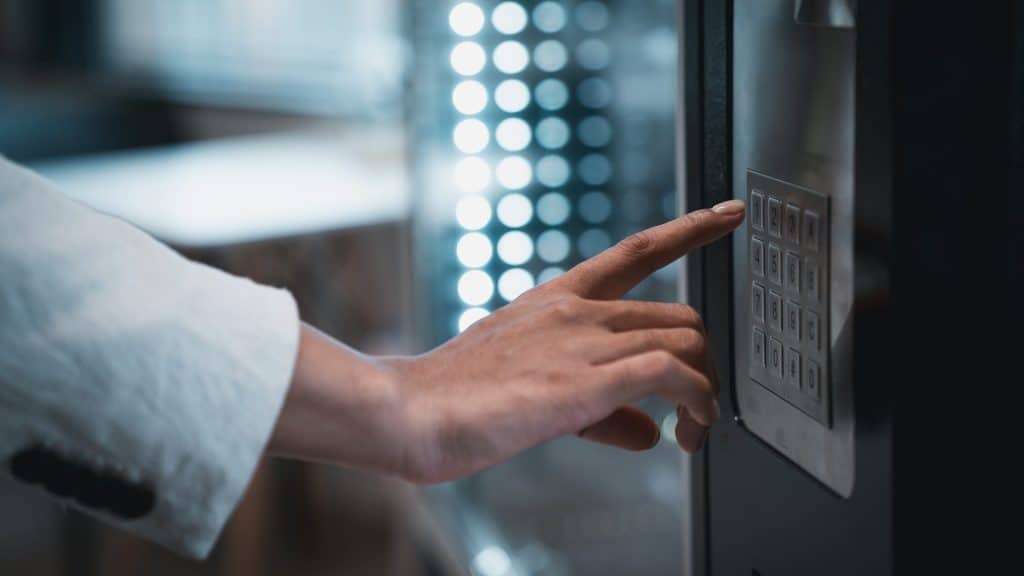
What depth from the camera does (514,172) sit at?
1651 millimetres

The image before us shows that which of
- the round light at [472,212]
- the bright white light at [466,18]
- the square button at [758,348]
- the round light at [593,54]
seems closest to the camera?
the square button at [758,348]

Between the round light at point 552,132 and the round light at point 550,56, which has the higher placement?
the round light at point 550,56

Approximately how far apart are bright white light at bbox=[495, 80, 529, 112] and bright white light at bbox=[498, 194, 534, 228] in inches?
4.6

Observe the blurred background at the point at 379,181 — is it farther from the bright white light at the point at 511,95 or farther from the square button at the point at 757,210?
the square button at the point at 757,210

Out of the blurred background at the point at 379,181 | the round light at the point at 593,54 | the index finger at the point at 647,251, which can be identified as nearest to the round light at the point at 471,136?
the blurred background at the point at 379,181

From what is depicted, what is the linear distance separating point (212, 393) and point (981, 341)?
334mm

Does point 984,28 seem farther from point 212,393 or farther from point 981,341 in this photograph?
point 212,393

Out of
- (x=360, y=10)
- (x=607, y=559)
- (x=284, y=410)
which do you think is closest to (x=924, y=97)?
(x=284, y=410)

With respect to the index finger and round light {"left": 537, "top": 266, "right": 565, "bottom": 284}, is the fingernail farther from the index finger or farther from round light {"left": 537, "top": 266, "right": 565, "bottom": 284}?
round light {"left": 537, "top": 266, "right": 565, "bottom": 284}

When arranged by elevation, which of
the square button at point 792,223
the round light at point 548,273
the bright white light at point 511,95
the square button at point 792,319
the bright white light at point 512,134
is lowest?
the round light at point 548,273

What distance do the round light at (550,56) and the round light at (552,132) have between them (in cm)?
7

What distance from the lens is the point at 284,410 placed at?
1.90ft

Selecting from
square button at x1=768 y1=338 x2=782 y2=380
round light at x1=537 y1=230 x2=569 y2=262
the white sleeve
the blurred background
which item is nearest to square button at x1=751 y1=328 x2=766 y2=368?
square button at x1=768 y1=338 x2=782 y2=380

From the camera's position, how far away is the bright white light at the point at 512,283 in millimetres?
1651
